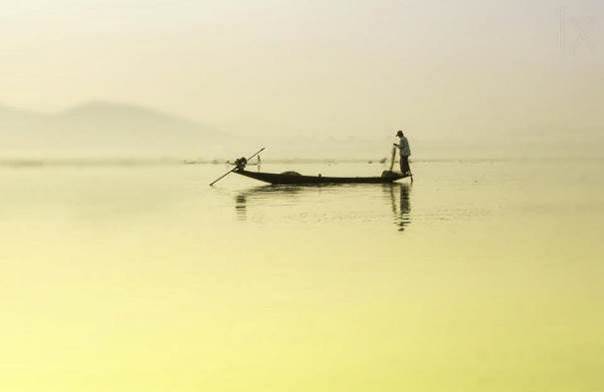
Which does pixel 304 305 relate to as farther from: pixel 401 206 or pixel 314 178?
pixel 314 178

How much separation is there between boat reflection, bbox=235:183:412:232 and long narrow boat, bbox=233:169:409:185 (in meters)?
0.28

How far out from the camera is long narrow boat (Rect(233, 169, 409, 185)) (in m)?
35.3

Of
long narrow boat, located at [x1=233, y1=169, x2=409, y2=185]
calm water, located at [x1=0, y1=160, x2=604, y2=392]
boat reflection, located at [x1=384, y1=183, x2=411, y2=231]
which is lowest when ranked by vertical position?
calm water, located at [x1=0, y1=160, x2=604, y2=392]

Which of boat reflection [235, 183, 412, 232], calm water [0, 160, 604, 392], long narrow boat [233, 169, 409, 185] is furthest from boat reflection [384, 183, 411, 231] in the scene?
long narrow boat [233, 169, 409, 185]

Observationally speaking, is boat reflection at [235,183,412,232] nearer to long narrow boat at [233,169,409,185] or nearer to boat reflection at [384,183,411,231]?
boat reflection at [384,183,411,231]

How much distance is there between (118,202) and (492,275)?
63.6ft

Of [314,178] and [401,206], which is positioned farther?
[314,178]

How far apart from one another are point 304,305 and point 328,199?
18.0m

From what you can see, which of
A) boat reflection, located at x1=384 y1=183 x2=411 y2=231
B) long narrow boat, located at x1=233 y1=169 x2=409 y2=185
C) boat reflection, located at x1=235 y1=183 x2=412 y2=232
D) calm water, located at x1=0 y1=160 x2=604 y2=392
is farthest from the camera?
long narrow boat, located at x1=233 y1=169 x2=409 y2=185

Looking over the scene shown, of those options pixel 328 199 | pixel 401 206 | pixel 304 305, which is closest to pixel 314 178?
pixel 328 199

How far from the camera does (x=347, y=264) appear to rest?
13.5 meters

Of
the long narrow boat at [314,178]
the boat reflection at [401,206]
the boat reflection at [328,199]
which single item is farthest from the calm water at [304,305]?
the long narrow boat at [314,178]

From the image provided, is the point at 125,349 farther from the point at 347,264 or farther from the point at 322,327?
the point at 347,264

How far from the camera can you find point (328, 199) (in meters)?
28.1
